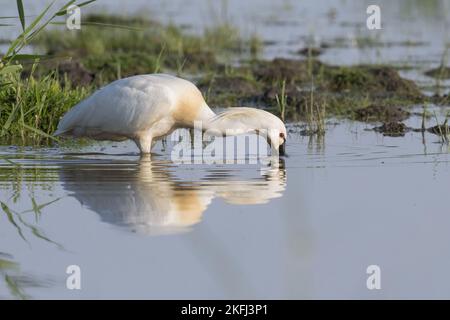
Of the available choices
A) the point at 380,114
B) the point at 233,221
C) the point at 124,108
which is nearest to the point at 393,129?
the point at 380,114

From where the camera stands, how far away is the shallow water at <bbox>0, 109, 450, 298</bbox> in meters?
5.91

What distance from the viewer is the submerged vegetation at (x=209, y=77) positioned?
11.2 m

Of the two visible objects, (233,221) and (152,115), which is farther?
(152,115)

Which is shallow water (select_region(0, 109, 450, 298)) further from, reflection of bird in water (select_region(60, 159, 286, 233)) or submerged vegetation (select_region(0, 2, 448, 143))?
submerged vegetation (select_region(0, 2, 448, 143))

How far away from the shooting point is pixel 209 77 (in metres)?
14.7

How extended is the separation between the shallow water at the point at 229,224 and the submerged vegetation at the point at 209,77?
80 cm

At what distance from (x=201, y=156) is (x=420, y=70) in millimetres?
6793

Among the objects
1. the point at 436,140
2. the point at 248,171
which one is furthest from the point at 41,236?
the point at 436,140

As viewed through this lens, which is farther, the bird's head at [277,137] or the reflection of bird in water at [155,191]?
the bird's head at [277,137]

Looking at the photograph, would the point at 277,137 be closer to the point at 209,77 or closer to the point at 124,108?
the point at 124,108

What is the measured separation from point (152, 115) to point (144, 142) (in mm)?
318

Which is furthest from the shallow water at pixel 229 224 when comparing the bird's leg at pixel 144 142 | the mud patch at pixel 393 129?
the mud patch at pixel 393 129

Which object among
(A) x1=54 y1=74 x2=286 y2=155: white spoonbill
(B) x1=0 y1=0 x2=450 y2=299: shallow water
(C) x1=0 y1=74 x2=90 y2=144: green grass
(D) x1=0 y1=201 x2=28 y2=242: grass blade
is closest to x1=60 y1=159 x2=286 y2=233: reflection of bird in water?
(B) x1=0 y1=0 x2=450 y2=299: shallow water

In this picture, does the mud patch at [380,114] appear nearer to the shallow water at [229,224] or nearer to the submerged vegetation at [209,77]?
the submerged vegetation at [209,77]
